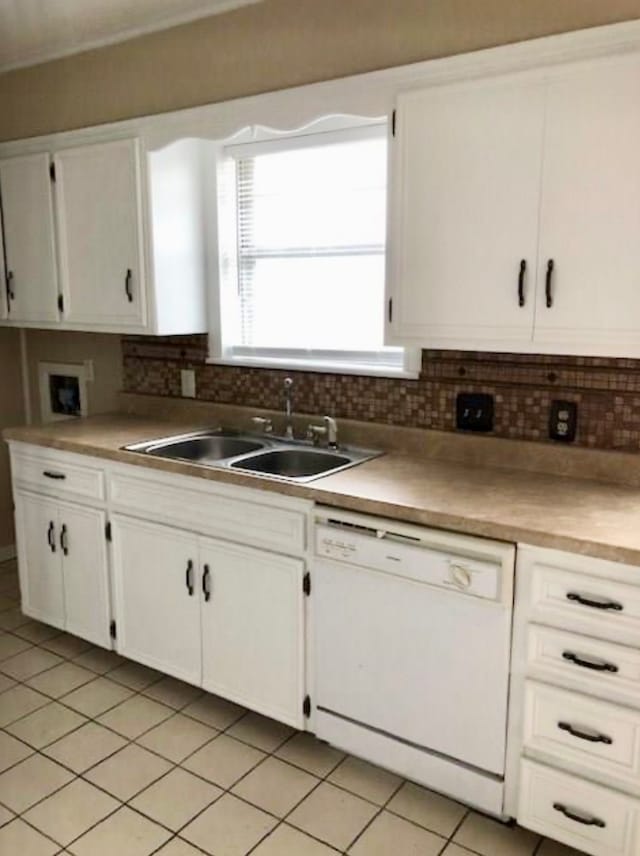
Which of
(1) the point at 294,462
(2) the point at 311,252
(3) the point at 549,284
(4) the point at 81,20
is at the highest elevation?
(4) the point at 81,20

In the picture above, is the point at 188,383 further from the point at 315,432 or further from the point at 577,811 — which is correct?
the point at 577,811

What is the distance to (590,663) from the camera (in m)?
1.79

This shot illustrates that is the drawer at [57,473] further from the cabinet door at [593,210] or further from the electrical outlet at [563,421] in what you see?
the cabinet door at [593,210]

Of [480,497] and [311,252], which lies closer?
[480,497]

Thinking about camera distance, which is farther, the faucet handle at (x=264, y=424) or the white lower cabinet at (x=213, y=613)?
the faucet handle at (x=264, y=424)

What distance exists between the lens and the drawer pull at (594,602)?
1733 mm

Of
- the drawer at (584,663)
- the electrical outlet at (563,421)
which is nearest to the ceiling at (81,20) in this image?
the electrical outlet at (563,421)

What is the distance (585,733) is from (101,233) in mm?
2500

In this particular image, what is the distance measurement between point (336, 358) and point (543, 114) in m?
1.20

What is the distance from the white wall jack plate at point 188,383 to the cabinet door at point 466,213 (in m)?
1.22

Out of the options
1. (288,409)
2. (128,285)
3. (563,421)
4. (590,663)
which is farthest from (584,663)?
(128,285)

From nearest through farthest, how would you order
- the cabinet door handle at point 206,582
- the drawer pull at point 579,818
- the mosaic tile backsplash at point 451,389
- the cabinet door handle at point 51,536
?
1. the drawer pull at point 579,818
2. the mosaic tile backsplash at point 451,389
3. the cabinet door handle at point 206,582
4. the cabinet door handle at point 51,536

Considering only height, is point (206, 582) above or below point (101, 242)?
below

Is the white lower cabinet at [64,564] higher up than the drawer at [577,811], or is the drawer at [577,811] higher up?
the white lower cabinet at [64,564]
